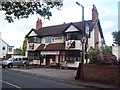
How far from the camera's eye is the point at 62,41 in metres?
48.6

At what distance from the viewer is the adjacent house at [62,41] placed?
44.7 m

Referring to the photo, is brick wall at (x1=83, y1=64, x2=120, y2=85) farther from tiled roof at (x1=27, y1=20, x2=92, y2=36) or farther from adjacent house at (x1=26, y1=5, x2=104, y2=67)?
tiled roof at (x1=27, y1=20, x2=92, y2=36)

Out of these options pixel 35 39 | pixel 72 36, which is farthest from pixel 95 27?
pixel 35 39

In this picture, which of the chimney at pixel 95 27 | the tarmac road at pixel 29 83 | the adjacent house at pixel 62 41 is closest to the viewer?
the tarmac road at pixel 29 83

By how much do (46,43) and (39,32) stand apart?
4374 millimetres

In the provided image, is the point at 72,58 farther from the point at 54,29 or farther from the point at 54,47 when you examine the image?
the point at 54,29

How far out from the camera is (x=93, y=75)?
24.1 m

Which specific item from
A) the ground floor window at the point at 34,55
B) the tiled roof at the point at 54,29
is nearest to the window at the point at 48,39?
the tiled roof at the point at 54,29

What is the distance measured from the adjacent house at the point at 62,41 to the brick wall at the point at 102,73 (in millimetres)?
16315

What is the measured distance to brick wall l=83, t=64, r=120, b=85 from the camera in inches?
860

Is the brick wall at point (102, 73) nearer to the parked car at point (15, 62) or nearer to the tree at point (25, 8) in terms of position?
the tree at point (25, 8)

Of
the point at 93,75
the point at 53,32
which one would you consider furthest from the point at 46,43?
the point at 93,75

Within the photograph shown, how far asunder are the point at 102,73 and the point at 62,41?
25.8m

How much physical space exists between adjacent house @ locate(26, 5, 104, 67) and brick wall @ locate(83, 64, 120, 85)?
642 inches
